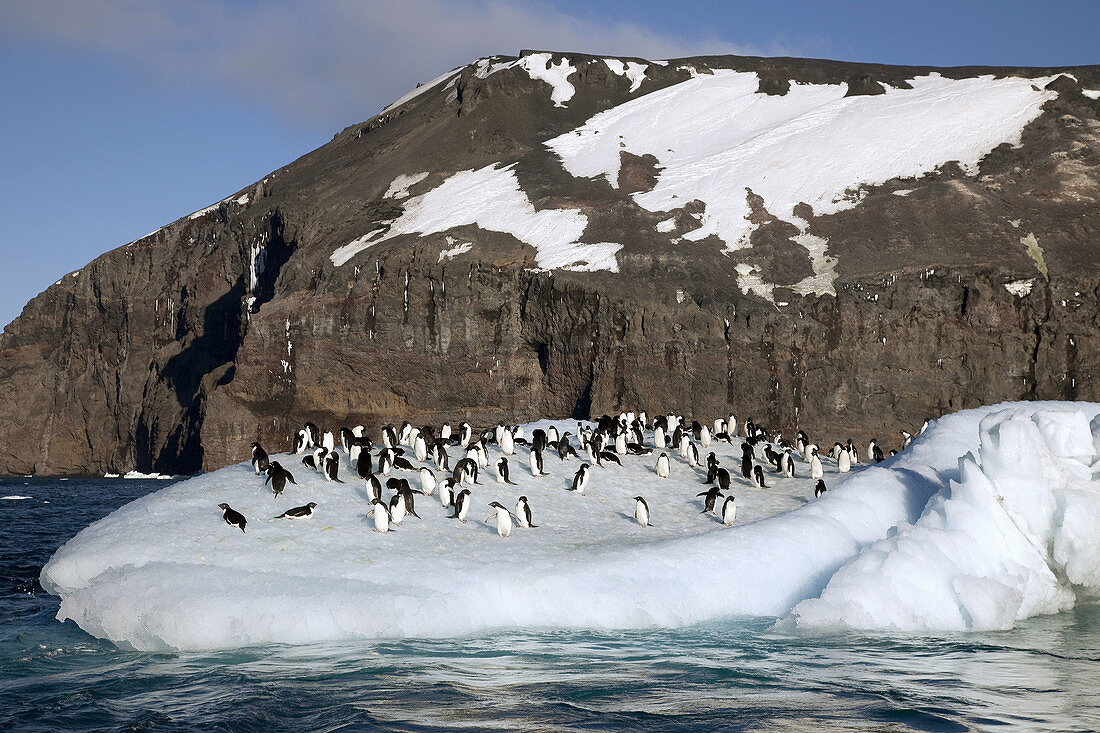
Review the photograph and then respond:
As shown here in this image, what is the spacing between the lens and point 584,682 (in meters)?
10.1

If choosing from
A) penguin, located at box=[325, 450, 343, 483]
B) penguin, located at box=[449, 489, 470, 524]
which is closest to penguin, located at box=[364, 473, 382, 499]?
penguin, located at box=[325, 450, 343, 483]

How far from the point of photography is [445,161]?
214 feet

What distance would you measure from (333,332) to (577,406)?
14.8 m

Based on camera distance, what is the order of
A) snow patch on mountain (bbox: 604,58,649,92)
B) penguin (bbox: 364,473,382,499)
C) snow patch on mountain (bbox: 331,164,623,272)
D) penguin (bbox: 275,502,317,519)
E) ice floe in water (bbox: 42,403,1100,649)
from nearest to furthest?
ice floe in water (bbox: 42,403,1100,649) → penguin (bbox: 275,502,317,519) → penguin (bbox: 364,473,382,499) → snow patch on mountain (bbox: 331,164,623,272) → snow patch on mountain (bbox: 604,58,649,92)

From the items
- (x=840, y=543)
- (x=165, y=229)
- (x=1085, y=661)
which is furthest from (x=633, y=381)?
(x=165, y=229)

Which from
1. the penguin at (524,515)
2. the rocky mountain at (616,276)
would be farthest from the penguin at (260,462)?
the rocky mountain at (616,276)

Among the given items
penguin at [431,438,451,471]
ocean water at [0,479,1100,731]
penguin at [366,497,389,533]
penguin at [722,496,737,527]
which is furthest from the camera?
penguin at [431,438,451,471]

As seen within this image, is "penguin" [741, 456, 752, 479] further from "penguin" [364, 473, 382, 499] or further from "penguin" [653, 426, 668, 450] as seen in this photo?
"penguin" [364, 473, 382, 499]

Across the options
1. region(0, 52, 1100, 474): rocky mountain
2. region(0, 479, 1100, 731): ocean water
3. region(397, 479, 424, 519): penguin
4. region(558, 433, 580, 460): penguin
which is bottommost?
region(0, 479, 1100, 731): ocean water

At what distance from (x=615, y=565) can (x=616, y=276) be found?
3716cm

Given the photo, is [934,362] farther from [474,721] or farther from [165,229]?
[165,229]

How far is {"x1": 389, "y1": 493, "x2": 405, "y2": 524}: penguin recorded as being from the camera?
53.1 feet

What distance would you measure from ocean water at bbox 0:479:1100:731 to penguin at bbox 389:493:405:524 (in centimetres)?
421

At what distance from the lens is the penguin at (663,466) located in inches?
881
